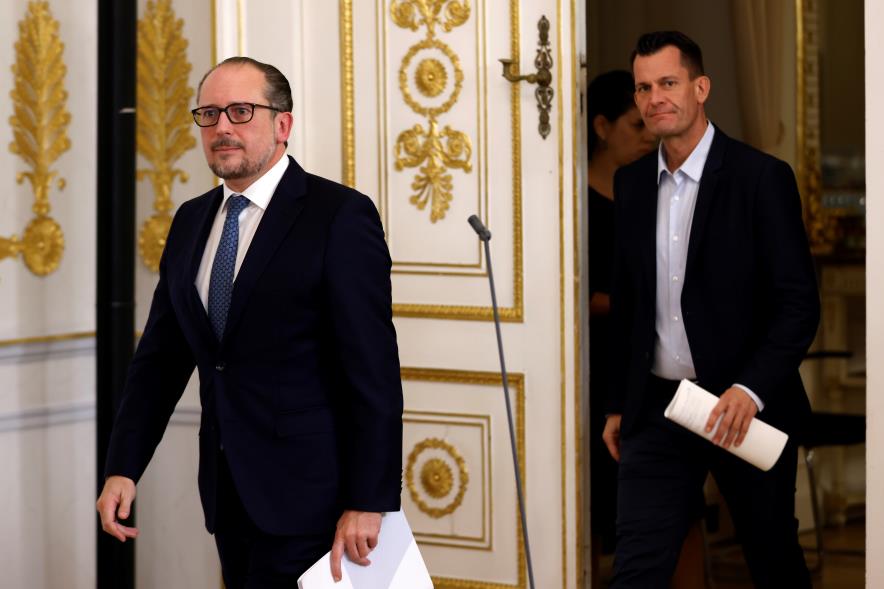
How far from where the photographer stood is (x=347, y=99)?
4.11 metres

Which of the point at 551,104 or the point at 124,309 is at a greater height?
the point at 551,104

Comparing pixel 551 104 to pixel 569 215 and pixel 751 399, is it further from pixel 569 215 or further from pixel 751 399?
pixel 751 399

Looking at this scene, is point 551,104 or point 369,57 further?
point 369,57

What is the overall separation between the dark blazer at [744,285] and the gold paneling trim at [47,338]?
A: 1.68m

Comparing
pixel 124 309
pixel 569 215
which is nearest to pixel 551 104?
pixel 569 215

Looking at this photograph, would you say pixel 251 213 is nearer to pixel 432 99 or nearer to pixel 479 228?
pixel 479 228

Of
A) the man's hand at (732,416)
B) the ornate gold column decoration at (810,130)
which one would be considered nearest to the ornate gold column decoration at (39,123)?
the man's hand at (732,416)

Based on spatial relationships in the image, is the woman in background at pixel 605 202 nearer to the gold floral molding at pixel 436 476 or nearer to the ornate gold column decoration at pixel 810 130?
the gold floral molding at pixel 436 476

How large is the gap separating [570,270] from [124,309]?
126cm

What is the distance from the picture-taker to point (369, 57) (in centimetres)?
409

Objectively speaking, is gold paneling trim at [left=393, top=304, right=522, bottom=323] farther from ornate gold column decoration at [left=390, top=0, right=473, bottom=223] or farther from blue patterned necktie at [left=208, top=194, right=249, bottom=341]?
blue patterned necktie at [left=208, top=194, right=249, bottom=341]

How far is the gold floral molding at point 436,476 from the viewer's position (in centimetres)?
400

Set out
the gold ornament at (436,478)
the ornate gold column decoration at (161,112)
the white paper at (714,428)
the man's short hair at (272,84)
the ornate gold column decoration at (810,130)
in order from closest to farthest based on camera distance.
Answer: the man's short hair at (272,84)
the white paper at (714,428)
the gold ornament at (436,478)
the ornate gold column decoration at (161,112)
the ornate gold column decoration at (810,130)

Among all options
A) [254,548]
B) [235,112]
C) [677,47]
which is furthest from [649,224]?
[254,548]
